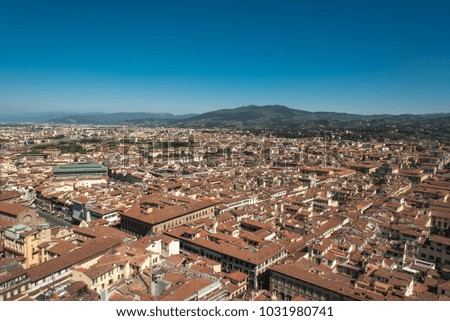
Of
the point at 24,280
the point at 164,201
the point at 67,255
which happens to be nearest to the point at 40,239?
the point at 67,255

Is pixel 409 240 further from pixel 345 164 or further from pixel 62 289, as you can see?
pixel 345 164

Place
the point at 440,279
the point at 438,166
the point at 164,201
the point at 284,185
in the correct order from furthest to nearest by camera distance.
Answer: the point at 438,166
the point at 284,185
the point at 164,201
the point at 440,279

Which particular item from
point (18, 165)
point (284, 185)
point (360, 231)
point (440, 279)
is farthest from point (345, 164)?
point (18, 165)

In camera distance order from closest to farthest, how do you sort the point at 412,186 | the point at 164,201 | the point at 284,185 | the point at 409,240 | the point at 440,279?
the point at 440,279 < the point at 409,240 < the point at 164,201 < the point at 284,185 < the point at 412,186

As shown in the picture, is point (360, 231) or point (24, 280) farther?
point (360, 231)

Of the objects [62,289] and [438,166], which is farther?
[438,166]

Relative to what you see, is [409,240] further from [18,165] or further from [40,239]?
[18,165]
